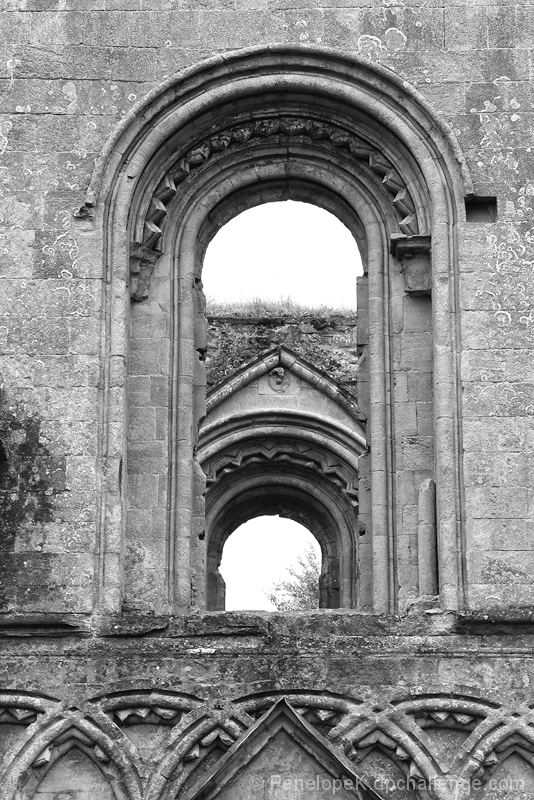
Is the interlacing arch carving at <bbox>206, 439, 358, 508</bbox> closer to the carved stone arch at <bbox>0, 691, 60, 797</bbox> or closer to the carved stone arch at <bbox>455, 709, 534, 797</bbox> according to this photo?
the carved stone arch at <bbox>0, 691, 60, 797</bbox>

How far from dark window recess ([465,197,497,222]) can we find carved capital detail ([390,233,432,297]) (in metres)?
0.37

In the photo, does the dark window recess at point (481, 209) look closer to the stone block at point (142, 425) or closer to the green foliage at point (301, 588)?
the stone block at point (142, 425)

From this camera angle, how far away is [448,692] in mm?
11195

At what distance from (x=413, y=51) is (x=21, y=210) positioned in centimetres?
323

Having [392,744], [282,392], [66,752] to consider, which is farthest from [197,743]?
[282,392]

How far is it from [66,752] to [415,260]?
4.46m

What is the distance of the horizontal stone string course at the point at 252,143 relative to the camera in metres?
12.6

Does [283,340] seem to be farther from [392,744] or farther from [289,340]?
[392,744]

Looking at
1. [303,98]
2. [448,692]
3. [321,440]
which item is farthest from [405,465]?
[321,440]

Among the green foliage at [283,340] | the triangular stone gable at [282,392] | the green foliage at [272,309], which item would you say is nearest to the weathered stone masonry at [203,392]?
the triangular stone gable at [282,392]

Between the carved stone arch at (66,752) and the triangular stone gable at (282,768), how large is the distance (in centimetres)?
A: 48

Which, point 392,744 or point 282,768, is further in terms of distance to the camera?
point 392,744

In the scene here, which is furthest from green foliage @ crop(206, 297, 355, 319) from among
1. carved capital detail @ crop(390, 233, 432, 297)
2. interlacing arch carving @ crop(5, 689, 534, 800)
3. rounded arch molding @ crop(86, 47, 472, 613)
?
Result: interlacing arch carving @ crop(5, 689, 534, 800)

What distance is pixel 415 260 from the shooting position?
12.6 m
